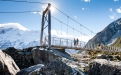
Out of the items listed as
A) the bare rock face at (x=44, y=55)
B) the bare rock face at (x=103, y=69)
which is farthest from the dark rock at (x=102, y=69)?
the bare rock face at (x=44, y=55)

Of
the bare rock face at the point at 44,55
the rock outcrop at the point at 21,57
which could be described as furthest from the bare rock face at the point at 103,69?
the rock outcrop at the point at 21,57

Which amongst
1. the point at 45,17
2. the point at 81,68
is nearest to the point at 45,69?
the point at 81,68

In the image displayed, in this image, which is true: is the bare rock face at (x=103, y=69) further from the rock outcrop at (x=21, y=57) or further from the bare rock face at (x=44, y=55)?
the rock outcrop at (x=21, y=57)

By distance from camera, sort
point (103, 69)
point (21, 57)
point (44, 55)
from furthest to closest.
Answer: point (21, 57), point (44, 55), point (103, 69)

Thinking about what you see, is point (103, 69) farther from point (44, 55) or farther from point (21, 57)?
point (21, 57)

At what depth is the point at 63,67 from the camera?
1104cm

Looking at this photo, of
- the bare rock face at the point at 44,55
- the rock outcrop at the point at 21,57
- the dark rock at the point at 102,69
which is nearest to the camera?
the dark rock at the point at 102,69

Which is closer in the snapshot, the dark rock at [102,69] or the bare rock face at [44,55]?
the dark rock at [102,69]

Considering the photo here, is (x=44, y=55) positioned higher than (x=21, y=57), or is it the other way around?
(x=44, y=55)

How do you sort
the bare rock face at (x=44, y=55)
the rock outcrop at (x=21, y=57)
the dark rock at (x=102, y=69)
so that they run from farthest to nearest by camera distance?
the rock outcrop at (x=21, y=57)
the bare rock face at (x=44, y=55)
the dark rock at (x=102, y=69)

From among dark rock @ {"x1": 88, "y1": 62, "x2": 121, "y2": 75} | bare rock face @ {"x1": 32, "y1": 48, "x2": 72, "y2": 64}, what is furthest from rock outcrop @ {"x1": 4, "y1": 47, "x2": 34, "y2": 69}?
dark rock @ {"x1": 88, "y1": 62, "x2": 121, "y2": 75}

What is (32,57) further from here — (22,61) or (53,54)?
(53,54)

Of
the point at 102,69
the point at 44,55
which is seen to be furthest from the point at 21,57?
the point at 102,69

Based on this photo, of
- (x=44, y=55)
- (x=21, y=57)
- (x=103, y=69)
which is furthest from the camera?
(x=21, y=57)
